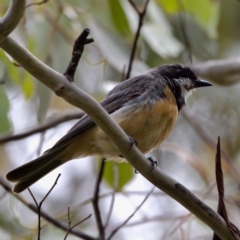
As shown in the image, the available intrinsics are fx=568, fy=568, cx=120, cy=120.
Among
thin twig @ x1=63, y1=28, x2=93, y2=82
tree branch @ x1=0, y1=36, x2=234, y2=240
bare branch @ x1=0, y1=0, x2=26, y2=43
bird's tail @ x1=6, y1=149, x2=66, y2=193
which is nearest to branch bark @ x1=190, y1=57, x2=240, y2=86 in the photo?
bird's tail @ x1=6, y1=149, x2=66, y2=193

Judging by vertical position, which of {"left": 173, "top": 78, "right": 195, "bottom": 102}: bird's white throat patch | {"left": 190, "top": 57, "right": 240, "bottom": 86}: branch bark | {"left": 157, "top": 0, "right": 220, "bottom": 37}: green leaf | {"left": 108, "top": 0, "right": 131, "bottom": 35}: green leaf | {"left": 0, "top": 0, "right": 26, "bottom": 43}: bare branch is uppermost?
{"left": 157, "top": 0, "right": 220, "bottom": 37}: green leaf

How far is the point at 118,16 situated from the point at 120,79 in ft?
2.75

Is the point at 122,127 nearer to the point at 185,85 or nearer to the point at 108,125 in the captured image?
the point at 185,85

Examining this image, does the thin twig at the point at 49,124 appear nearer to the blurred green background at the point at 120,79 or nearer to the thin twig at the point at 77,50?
the blurred green background at the point at 120,79

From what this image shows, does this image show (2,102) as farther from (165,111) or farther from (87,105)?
(87,105)

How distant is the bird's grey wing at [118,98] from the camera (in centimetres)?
330

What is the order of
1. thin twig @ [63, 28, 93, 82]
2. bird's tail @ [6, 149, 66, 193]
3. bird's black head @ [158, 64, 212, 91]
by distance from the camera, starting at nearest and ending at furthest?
thin twig @ [63, 28, 93, 82] < bird's tail @ [6, 149, 66, 193] < bird's black head @ [158, 64, 212, 91]

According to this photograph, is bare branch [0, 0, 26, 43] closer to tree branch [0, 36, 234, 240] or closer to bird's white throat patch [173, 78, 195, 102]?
tree branch [0, 36, 234, 240]

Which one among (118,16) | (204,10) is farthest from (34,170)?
(204,10)

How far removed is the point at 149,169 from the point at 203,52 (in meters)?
3.21

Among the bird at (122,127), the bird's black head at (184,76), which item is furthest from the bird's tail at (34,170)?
the bird's black head at (184,76)

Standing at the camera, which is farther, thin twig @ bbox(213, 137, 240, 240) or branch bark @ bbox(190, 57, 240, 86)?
branch bark @ bbox(190, 57, 240, 86)

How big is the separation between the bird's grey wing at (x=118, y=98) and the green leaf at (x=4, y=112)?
17.6 inches

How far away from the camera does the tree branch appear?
6.52 ft
